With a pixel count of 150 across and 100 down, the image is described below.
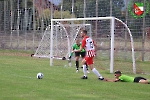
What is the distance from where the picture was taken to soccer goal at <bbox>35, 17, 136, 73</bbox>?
23141mm

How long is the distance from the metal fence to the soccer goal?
427 millimetres

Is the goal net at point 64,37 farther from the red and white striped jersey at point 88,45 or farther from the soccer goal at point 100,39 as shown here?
the red and white striped jersey at point 88,45

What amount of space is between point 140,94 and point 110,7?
1629 cm

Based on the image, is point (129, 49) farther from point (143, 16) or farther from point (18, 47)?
point (18, 47)

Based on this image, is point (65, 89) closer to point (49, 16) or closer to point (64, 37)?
point (64, 37)

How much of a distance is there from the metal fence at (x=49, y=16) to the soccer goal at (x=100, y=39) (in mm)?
427

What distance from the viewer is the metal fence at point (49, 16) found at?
26188mm

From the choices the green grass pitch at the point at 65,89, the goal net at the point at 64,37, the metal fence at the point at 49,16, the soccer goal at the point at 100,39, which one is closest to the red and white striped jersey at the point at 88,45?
the green grass pitch at the point at 65,89

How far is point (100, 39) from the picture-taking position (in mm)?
24953

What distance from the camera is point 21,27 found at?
3925cm

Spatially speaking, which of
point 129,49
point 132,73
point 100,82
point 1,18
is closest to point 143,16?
point 129,49

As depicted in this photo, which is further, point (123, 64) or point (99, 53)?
point (99, 53)

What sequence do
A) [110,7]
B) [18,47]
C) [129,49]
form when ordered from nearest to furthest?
[129,49] → [110,7] → [18,47]

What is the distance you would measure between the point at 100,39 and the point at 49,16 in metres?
11.2
